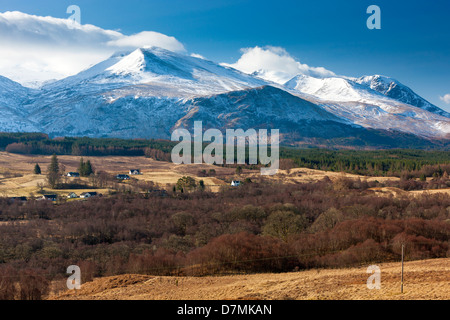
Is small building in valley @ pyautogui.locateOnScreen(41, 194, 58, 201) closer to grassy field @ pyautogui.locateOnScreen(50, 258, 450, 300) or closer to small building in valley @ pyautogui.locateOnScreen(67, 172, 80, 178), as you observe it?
small building in valley @ pyautogui.locateOnScreen(67, 172, 80, 178)

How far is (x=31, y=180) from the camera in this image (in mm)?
89812

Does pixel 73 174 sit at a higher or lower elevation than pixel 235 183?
higher

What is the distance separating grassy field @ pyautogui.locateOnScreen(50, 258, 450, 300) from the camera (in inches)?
760

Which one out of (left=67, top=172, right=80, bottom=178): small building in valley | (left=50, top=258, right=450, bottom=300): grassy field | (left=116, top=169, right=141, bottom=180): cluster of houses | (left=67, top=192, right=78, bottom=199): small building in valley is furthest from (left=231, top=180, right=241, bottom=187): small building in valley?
(left=50, top=258, right=450, bottom=300): grassy field

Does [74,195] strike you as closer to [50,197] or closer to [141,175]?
[50,197]

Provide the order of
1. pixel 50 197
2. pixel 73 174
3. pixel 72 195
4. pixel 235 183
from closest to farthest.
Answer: pixel 50 197
pixel 72 195
pixel 235 183
pixel 73 174

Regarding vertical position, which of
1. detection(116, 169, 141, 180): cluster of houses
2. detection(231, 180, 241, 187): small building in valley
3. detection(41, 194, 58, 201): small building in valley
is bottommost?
detection(41, 194, 58, 201): small building in valley

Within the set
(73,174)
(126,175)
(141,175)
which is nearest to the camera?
(73,174)

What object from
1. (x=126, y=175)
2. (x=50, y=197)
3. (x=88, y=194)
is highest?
(x=126, y=175)

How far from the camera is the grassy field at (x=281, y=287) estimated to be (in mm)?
19312

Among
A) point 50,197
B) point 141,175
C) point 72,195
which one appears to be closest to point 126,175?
Result: point 141,175

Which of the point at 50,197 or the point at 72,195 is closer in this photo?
the point at 50,197

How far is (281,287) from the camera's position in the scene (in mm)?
21062
